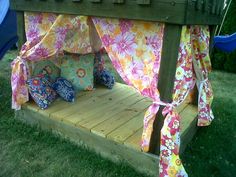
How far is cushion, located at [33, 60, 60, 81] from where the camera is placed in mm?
4061

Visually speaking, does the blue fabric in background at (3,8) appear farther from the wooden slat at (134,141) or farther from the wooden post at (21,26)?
the wooden slat at (134,141)

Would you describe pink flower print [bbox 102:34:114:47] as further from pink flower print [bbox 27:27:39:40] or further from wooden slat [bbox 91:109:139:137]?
pink flower print [bbox 27:27:39:40]

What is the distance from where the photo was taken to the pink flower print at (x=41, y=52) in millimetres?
3531

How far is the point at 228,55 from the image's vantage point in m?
→ 7.46

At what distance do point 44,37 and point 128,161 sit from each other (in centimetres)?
171

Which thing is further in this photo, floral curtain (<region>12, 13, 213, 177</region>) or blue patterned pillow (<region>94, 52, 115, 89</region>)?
blue patterned pillow (<region>94, 52, 115, 89</region>)

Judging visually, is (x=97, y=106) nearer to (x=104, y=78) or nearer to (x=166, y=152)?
(x=104, y=78)

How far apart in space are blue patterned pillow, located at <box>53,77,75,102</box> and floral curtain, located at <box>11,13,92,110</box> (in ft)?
1.46

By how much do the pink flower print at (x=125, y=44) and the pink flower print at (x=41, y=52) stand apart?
1025 millimetres

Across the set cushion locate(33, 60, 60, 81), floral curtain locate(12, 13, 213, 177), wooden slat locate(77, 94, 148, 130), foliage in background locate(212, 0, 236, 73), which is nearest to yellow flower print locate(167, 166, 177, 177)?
floral curtain locate(12, 13, 213, 177)

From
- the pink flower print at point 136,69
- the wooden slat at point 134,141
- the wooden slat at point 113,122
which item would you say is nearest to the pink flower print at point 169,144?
the wooden slat at point 134,141

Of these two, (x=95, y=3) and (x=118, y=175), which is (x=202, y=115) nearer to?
(x=118, y=175)

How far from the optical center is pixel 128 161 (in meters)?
3.09

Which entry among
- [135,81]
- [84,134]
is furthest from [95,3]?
[84,134]
